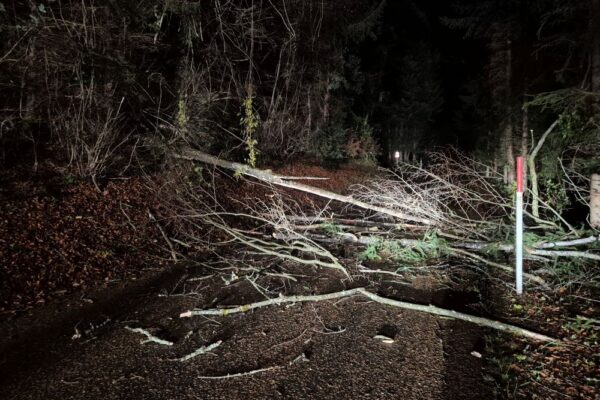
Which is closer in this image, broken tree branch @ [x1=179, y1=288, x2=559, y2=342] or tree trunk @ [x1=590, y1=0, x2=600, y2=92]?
broken tree branch @ [x1=179, y1=288, x2=559, y2=342]

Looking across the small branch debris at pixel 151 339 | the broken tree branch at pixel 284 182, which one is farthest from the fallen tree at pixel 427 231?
the small branch debris at pixel 151 339

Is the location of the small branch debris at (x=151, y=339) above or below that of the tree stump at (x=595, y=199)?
below

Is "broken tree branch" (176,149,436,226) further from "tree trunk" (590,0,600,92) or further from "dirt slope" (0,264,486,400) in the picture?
"tree trunk" (590,0,600,92)

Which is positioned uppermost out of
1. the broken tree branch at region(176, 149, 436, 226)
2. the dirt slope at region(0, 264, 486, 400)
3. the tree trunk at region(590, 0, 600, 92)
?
the tree trunk at region(590, 0, 600, 92)

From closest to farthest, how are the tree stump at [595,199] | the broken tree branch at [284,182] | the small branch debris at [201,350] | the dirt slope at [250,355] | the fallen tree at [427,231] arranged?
the dirt slope at [250,355]
the small branch debris at [201,350]
the fallen tree at [427,231]
the tree stump at [595,199]
the broken tree branch at [284,182]

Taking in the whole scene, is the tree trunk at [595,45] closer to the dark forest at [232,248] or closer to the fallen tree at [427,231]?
the dark forest at [232,248]

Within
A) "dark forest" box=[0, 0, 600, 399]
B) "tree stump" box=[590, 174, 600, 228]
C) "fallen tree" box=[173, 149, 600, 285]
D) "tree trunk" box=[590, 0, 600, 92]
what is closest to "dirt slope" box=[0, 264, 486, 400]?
"dark forest" box=[0, 0, 600, 399]

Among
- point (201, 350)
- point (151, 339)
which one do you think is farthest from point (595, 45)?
point (151, 339)

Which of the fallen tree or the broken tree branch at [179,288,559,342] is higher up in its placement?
the fallen tree

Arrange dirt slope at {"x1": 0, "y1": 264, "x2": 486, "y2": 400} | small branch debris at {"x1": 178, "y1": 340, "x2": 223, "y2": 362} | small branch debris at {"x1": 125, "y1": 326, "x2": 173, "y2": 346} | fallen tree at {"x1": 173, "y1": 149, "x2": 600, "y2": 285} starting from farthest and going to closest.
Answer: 1. fallen tree at {"x1": 173, "y1": 149, "x2": 600, "y2": 285}
2. small branch debris at {"x1": 125, "y1": 326, "x2": 173, "y2": 346}
3. small branch debris at {"x1": 178, "y1": 340, "x2": 223, "y2": 362}
4. dirt slope at {"x1": 0, "y1": 264, "x2": 486, "y2": 400}

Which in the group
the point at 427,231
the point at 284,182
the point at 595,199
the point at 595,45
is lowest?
the point at 427,231

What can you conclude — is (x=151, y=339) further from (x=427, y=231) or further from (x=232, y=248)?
(x=427, y=231)

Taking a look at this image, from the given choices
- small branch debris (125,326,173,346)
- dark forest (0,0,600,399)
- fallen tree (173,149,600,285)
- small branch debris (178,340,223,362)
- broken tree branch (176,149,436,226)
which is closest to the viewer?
dark forest (0,0,600,399)

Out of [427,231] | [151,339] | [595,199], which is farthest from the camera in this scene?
[595,199]
